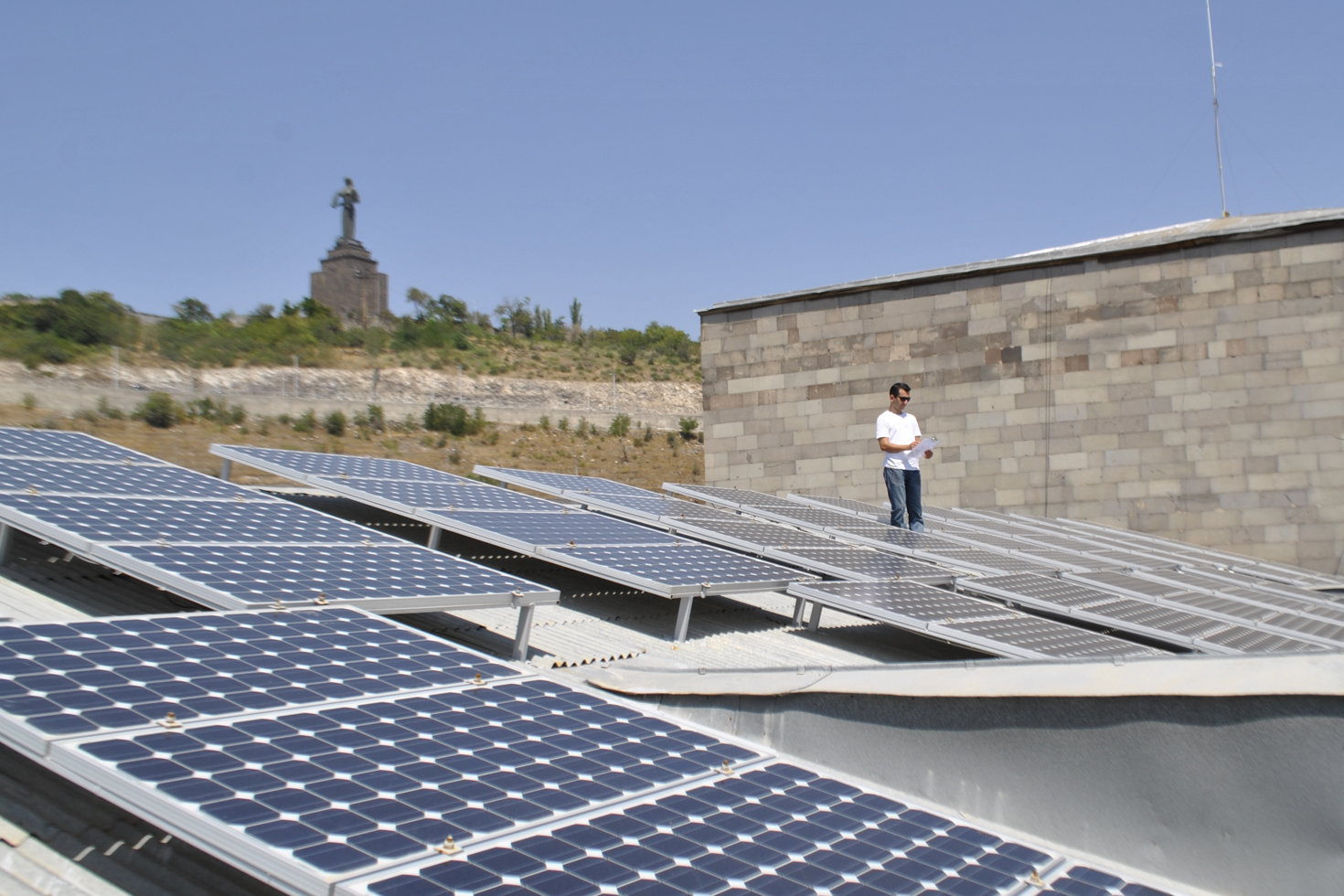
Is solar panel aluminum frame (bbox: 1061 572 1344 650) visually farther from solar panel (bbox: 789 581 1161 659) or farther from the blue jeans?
the blue jeans

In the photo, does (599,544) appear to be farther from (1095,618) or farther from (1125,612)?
(1125,612)

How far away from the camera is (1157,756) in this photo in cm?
482

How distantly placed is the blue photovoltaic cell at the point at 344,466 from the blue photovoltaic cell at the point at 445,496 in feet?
1.04

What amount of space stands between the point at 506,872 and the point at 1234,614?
8283mm

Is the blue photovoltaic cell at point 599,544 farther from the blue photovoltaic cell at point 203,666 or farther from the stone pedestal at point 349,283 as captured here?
the stone pedestal at point 349,283

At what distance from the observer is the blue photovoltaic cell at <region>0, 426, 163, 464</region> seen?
29.5ft

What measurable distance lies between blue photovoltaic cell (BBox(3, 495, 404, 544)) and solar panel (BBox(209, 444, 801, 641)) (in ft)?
2.42

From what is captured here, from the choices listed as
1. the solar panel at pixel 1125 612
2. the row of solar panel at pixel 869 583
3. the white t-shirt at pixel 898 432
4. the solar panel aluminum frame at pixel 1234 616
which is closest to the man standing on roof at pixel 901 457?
the white t-shirt at pixel 898 432

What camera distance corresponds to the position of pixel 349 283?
69875 millimetres

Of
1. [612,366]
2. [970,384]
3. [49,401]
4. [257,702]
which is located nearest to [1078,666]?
[257,702]

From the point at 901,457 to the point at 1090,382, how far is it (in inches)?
282

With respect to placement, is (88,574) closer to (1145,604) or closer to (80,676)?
(80,676)

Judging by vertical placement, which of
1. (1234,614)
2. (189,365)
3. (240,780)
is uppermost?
(189,365)

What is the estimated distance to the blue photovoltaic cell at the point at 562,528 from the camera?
346 inches
